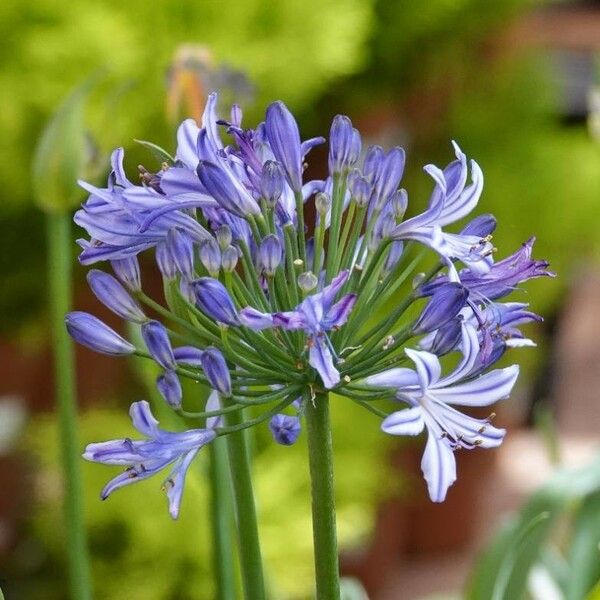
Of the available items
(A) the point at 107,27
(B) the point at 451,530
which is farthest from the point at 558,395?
(A) the point at 107,27

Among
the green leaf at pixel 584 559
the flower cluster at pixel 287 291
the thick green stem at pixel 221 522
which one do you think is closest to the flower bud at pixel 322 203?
the flower cluster at pixel 287 291

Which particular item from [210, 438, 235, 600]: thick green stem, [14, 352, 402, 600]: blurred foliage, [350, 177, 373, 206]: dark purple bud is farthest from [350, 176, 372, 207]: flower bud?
[14, 352, 402, 600]: blurred foliage

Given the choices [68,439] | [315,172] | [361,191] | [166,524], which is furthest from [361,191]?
[315,172]

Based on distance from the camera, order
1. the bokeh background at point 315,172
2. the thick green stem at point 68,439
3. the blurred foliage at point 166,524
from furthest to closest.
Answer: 1. the blurred foliage at point 166,524
2. the bokeh background at point 315,172
3. the thick green stem at point 68,439

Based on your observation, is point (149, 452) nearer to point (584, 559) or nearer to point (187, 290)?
point (187, 290)

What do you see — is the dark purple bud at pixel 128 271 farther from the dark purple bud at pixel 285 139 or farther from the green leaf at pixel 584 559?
the green leaf at pixel 584 559

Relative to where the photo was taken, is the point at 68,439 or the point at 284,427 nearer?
the point at 284,427
